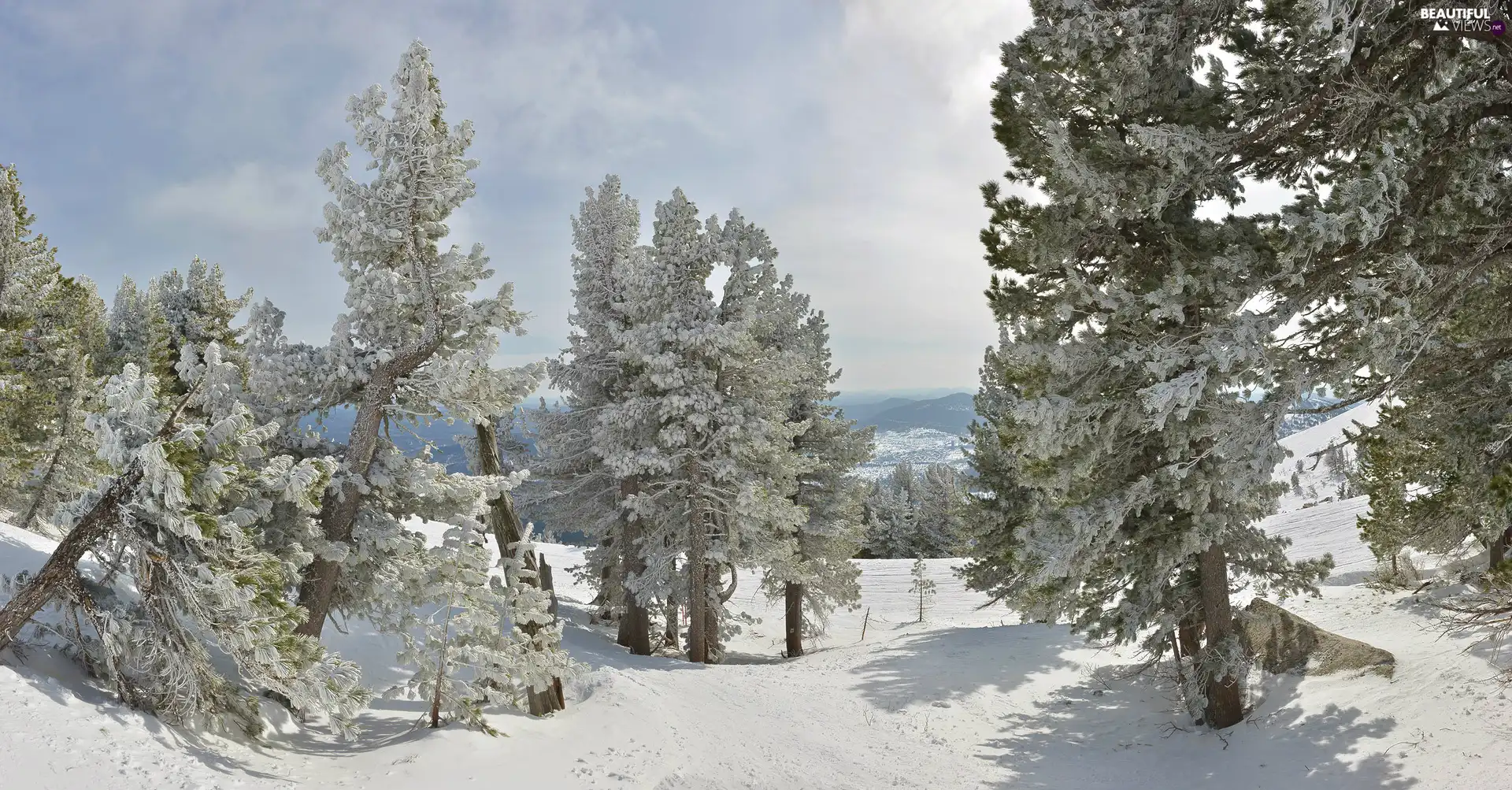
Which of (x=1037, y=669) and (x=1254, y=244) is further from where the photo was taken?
(x=1037, y=669)

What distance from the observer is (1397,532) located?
12266 millimetres

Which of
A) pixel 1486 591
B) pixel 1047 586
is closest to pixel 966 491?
pixel 1047 586

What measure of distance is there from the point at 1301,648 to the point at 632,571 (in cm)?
1501

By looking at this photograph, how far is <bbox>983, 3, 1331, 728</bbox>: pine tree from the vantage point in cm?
888

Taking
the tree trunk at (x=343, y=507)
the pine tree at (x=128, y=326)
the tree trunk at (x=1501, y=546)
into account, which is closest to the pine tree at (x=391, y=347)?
the tree trunk at (x=343, y=507)

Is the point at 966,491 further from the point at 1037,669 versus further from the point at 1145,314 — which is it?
the point at 1145,314

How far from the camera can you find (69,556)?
24.6 feet

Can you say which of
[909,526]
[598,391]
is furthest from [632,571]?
[909,526]

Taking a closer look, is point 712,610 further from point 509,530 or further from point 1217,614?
point 1217,614

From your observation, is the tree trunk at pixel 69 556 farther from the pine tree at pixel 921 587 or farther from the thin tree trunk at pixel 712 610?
the pine tree at pixel 921 587

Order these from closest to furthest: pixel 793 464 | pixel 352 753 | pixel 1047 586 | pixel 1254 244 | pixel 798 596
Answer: pixel 352 753 < pixel 1254 244 < pixel 1047 586 < pixel 793 464 < pixel 798 596

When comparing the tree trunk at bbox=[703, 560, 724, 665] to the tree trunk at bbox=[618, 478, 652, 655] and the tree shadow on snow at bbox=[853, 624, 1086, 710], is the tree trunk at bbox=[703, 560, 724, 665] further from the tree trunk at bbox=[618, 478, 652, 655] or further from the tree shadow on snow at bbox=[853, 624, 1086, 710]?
the tree shadow on snow at bbox=[853, 624, 1086, 710]

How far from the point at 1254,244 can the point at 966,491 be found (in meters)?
12.5
